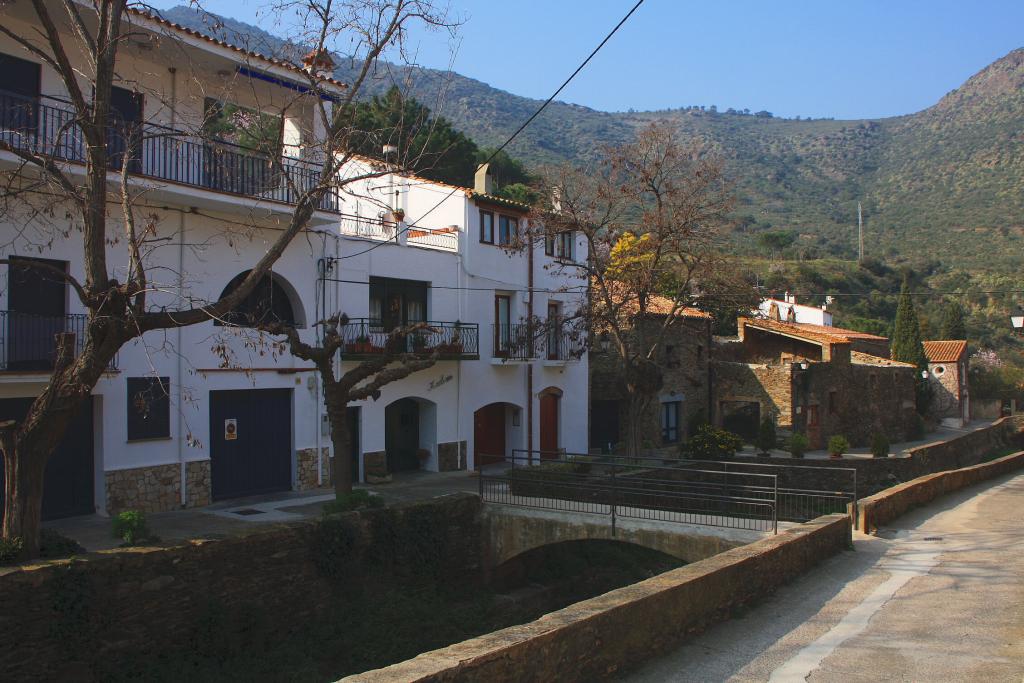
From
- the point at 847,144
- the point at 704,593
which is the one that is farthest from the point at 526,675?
the point at 847,144

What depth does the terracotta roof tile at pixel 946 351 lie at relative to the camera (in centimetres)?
4491

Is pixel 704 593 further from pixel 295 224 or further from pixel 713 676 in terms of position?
pixel 295 224

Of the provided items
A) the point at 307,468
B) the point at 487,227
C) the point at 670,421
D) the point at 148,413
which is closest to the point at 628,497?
the point at 307,468

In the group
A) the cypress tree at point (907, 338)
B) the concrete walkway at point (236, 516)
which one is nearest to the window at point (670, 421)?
the concrete walkway at point (236, 516)

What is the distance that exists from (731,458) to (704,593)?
1758 centimetres

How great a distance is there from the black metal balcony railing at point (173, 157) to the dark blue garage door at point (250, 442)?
431 centimetres

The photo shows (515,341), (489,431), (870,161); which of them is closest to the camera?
(515,341)

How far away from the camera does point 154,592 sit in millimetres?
10703

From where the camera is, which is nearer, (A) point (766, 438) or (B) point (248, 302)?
(B) point (248, 302)

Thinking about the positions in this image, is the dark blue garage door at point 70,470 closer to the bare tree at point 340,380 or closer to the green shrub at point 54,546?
the bare tree at point 340,380

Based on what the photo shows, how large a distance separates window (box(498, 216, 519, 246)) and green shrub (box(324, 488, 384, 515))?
37.4ft

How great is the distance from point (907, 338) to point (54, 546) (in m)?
43.6

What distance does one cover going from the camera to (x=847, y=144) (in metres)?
128

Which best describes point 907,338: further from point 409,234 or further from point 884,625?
point 884,625
